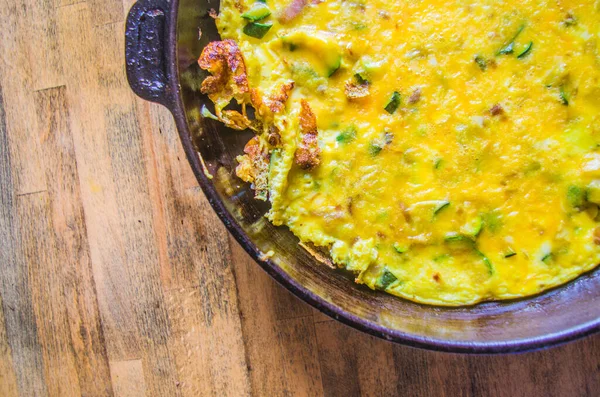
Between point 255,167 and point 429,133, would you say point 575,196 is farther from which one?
point 255,167

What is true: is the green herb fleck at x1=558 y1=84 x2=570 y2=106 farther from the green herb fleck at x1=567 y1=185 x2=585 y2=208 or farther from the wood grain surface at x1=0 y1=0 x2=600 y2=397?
the wood grain surface at x1=0 y1=0 x2=600 y2=397

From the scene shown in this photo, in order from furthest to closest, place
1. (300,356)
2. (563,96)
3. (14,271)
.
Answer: (14,271)
(300,356)
(563,96)

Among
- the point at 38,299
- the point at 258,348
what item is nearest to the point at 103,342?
the point at 38,299

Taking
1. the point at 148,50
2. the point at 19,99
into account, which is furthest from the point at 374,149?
the point at 19,99

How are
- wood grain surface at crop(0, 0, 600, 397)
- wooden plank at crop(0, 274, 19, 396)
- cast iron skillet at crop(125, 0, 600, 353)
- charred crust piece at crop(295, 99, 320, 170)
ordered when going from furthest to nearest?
1. wooden plank at crop(0, 274, 19, 396)
2. wood grain surface at crop(0, 0, 600, 397)
3. charred crust piece at crop(295, 99, 320, 170)
4. cast iron skillet at crop(125, 0, 600, 353)

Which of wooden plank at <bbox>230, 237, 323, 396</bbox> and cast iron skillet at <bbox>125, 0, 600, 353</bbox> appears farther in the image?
wooden plank at <bbox>230, 237, 323, 396</bbox>

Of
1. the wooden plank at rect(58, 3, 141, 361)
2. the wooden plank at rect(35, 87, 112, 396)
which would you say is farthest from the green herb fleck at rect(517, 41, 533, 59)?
the wooden plank at rect(35, 87, 112, 396)
